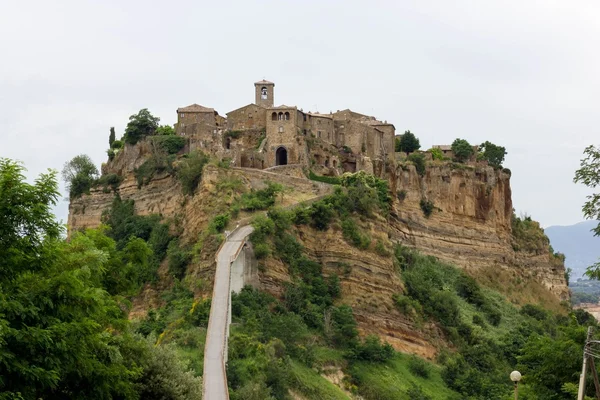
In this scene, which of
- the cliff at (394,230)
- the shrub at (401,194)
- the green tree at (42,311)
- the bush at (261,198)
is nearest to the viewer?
the green tree at (42,311)

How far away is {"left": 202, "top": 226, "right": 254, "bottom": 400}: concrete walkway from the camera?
41.8 metres

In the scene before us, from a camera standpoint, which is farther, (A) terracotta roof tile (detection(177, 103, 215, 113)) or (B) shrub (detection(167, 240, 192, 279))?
(A) terracotta roof tile (detection(177, 103, 215, 113))

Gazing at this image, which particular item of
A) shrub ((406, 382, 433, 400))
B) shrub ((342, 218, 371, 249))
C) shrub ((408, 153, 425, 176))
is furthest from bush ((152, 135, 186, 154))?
shrub ((406, 382, 433, 400))

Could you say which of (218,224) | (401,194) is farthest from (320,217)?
(401,194)

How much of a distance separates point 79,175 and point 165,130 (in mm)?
7992

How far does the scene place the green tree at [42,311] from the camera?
20906mm

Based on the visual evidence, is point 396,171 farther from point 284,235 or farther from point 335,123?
point 284,235

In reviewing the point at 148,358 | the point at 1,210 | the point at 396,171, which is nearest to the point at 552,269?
the point at 396,171

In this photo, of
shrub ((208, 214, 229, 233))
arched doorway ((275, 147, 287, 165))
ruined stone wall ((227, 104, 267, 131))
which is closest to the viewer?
shrub ((208, 214, 229, 233))

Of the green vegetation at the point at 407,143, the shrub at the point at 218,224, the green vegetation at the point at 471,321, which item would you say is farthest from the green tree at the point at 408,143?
the shrub at the point at 218,224

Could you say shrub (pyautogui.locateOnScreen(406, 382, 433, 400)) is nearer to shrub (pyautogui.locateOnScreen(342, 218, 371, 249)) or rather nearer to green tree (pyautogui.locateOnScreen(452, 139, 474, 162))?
shrub (pyautogui.locateOnScreen(342, 218, 371, 249))

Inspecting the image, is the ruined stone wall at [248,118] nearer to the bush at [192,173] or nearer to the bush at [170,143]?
the bush at [170,143]

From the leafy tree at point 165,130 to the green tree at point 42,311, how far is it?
49221 mm

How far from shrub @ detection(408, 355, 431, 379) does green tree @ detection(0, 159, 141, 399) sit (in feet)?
121
